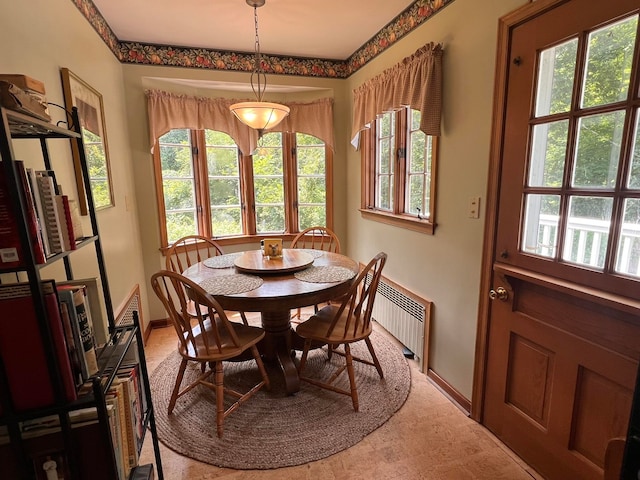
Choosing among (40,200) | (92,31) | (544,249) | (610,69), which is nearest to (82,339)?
(40,200)

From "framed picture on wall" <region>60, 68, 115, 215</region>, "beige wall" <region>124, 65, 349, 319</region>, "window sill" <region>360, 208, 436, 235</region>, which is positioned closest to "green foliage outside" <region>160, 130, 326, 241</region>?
"beige wall" <region>124, 65, 349, 319</region>

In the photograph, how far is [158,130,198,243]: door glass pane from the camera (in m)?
3.21

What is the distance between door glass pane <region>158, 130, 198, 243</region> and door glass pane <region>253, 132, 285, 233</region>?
655 mm

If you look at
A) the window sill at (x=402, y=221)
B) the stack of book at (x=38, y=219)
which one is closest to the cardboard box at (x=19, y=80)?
the stack of book at (x=38, y=219)

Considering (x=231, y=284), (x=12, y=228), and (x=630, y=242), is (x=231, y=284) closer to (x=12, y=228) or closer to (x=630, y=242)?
(x=12, y=228)

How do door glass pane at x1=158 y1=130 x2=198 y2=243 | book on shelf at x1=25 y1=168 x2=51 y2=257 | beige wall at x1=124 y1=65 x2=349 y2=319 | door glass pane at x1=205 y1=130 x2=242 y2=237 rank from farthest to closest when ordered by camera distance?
1. door glass pane at x1=205 y1=130 x2=242 y2=237
2. door glass pane at x1=158 y1=130 x2=198 y2=243
3. beige wall at x1=124 y1=65 x2=349 y2=319
4. book on shelf at x1=25 y1=168 x2=51 y2=257

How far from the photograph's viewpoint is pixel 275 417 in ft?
6.43

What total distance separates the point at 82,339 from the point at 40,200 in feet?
1.36

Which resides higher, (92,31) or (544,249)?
(92,31)

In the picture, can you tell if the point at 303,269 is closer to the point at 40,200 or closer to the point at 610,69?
the point at 40,200

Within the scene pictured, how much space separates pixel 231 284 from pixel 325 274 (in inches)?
22.5

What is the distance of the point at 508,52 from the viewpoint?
1569 mm

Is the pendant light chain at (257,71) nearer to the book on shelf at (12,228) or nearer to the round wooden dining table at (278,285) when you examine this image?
the round wooden dining table at (278,285)

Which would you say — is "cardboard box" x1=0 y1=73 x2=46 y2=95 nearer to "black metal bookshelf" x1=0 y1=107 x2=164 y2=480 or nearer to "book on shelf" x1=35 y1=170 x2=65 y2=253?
"black metal bookshelf" x1=0 y1=107 x2=164 y2=480
